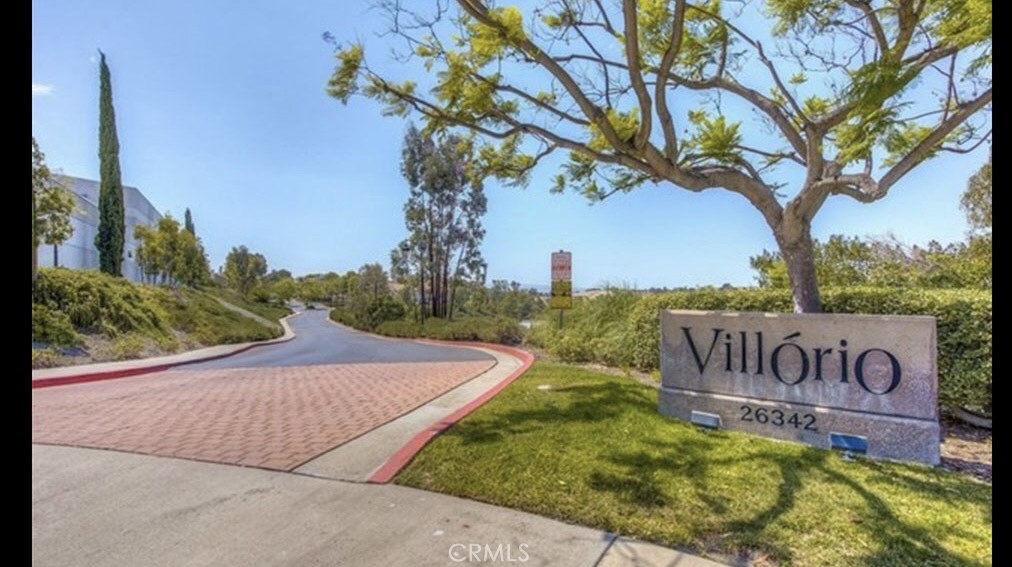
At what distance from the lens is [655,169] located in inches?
233

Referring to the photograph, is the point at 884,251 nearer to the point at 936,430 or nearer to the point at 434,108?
the point at 936,430

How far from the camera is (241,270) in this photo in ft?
186

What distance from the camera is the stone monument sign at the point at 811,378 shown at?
4281 mm

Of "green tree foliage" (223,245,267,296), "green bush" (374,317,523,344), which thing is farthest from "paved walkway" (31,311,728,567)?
"green tree foliage" (223,245,267,296)

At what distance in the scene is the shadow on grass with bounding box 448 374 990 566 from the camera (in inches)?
112

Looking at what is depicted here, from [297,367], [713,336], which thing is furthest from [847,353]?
[297,367]

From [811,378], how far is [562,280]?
19.9ft

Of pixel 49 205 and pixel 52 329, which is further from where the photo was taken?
pixel 49 205

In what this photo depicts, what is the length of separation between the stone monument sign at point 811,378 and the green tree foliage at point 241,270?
59.5 metres

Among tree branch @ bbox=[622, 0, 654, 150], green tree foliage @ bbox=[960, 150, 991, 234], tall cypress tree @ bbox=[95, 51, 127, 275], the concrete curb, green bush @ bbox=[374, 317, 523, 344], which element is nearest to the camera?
tree branch @ bbox=[622, 0, 654, 150]

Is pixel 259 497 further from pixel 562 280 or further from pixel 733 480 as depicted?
pixel 562 280

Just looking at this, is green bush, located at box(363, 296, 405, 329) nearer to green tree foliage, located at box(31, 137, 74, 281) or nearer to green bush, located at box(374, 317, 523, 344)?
green bush, located at box(374, 317, 523, 344)

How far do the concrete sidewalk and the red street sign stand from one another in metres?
7.24

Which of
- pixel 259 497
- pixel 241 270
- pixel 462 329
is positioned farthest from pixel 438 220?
pixel 241 270
